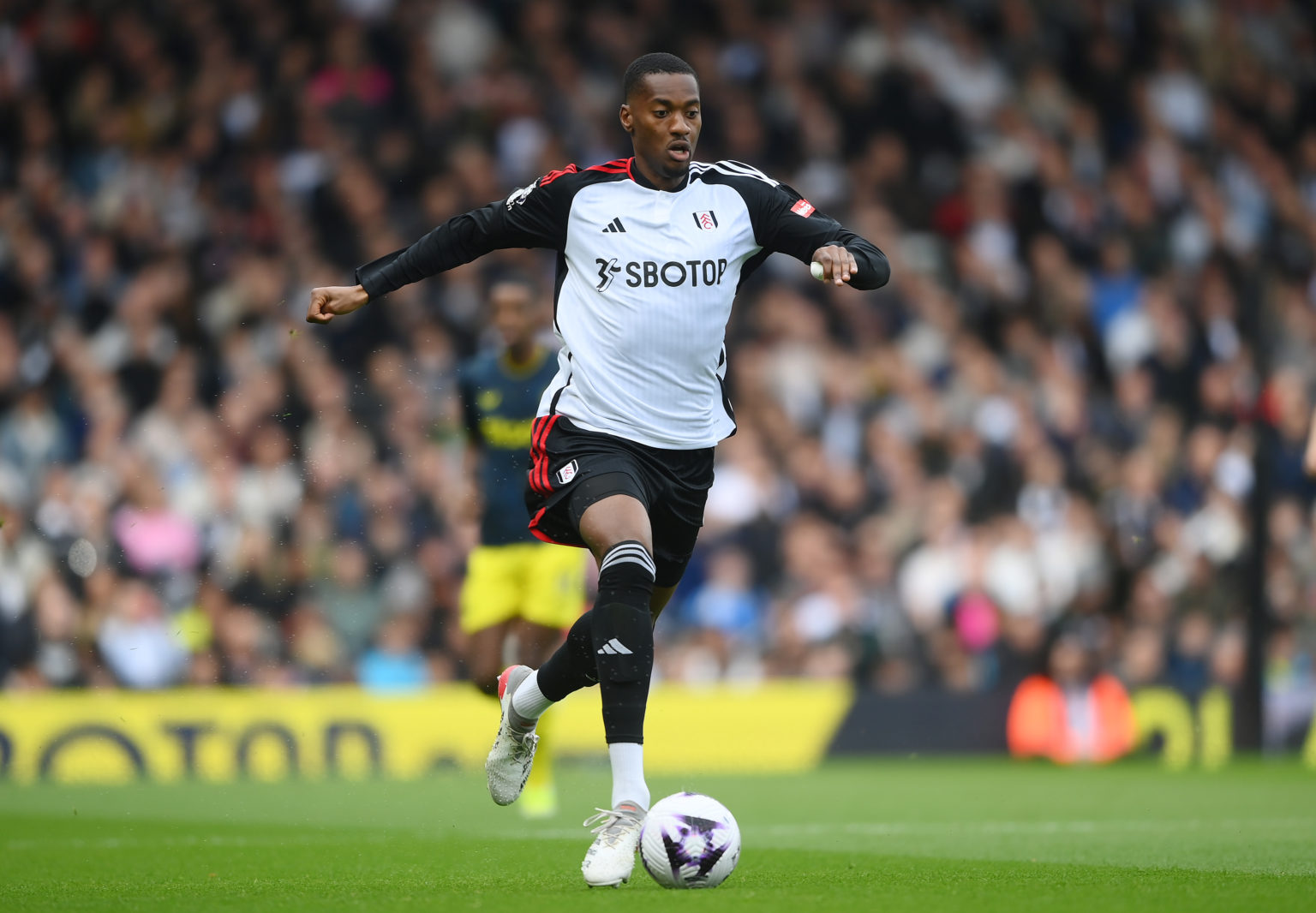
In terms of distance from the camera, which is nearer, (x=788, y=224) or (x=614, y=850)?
(x=614, y=850)

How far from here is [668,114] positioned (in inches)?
230

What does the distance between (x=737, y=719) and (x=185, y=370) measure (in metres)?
4.86

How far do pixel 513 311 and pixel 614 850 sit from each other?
4.12 metres

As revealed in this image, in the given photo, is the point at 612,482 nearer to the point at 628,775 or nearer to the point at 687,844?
the point at 628,775

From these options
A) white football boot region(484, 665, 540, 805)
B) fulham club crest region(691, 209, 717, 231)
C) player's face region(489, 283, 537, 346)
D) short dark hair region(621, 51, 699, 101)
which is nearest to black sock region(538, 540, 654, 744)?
white football boot region(484, 665, 540, 805)

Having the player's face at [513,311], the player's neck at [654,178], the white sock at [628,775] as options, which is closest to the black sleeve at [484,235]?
the player's neck at [654,178]

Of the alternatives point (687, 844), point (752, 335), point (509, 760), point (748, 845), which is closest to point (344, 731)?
point (752, 335)

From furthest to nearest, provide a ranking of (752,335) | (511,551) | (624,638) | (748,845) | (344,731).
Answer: (752,335)
(344,731)
(511,551)
(748,845)
(624,638)

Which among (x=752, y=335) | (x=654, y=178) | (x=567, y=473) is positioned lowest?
(x=567, y=473)

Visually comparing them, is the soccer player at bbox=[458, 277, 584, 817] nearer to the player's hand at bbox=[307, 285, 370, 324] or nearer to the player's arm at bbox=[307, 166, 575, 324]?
the player's arm at bbox=[307, 166, 575, 324]

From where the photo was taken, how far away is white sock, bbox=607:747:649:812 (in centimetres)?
529

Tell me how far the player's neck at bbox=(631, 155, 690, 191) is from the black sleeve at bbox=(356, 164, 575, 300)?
21 cm

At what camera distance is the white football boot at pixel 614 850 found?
5109 mm

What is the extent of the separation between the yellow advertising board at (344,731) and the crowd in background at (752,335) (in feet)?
0.99
